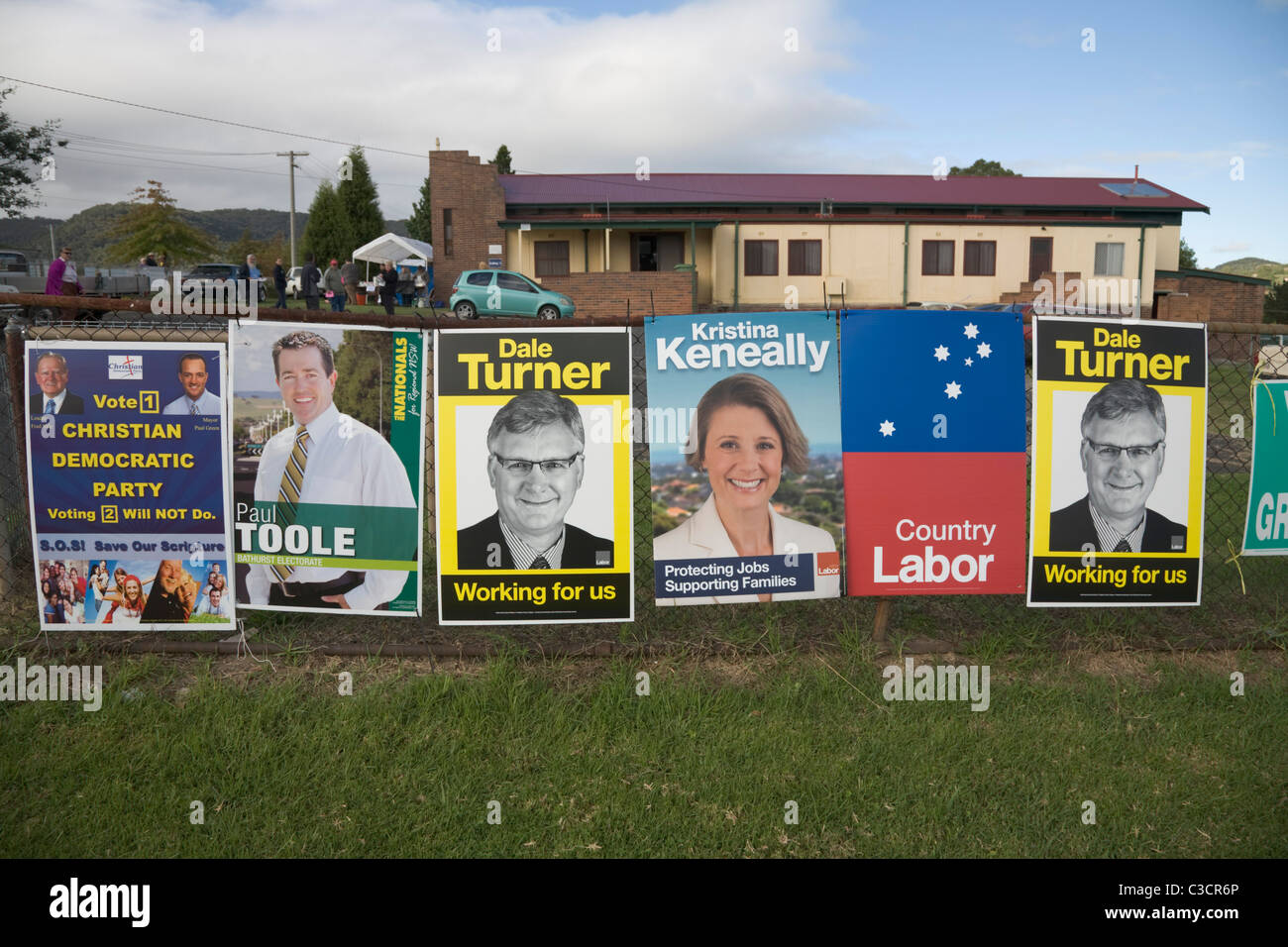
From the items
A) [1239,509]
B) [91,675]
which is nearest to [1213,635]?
[1239,509]

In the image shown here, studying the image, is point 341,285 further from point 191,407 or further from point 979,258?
point 979,258

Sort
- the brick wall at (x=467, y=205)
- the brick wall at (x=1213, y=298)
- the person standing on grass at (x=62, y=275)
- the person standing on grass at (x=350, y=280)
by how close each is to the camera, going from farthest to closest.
A: the brick wall at (x=467, y=205) < the brick wall at (x=1213, y=298) < the person standing on grass at (x=350, y=280) < the person standing on grass at (x=62, y=275)

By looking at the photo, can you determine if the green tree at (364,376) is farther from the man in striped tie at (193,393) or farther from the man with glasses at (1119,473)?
the man with glasses at (1119,473)

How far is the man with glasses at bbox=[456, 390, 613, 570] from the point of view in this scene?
162 inches

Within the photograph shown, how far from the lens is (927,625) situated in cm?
458

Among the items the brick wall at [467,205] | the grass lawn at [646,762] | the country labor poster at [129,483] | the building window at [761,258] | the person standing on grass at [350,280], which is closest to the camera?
the grass lawn at [646,762]

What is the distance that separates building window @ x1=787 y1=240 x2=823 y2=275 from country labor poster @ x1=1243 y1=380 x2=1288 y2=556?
99.9 ft

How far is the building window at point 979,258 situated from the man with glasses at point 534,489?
112 feet

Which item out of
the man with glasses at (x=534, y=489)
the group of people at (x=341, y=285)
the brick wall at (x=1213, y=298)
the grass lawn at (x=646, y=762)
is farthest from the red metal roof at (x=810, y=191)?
the grass lawn at (x=646, y=762)

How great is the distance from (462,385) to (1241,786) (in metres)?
3.67

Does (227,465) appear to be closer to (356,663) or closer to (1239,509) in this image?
(356,663)

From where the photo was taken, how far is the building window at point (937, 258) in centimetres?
3419

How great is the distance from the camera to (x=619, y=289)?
1161 inches

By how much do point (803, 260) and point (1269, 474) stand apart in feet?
101
